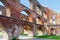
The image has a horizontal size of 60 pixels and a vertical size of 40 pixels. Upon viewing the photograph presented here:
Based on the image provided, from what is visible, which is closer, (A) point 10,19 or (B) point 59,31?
(A) point 10,19

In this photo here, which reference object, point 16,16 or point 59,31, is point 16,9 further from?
point 59,31

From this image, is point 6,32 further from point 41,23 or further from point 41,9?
point 41,9

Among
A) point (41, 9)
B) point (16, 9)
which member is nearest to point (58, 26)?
point (41, 9)

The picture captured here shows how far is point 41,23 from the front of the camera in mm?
23641

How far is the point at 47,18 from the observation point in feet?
93.8

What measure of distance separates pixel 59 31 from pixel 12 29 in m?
15.5

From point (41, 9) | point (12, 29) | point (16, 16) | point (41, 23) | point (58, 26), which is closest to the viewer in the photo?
point (12, 29)

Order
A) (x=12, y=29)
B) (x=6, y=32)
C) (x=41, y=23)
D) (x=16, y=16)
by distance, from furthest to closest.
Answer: (x=41, y=23) < (x=16, y=16) < (x=12, y=29) < (x=6, y=32)

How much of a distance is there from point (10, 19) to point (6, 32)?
1204 millimetres

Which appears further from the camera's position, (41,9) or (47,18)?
(47,18)

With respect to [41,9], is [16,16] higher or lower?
lower

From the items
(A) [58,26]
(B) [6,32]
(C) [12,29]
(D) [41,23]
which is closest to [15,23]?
(C) [12,29]

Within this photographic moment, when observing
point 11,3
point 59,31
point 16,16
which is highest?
point 11,3

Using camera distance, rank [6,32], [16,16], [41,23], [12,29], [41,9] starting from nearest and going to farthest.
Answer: [6,32]
[12,29]
[16,16]
[41,23]
[41,9]
